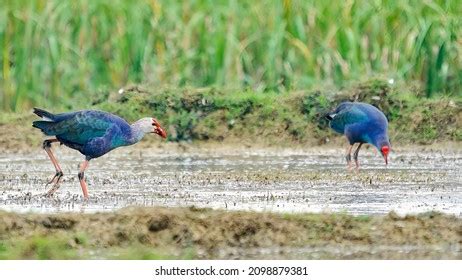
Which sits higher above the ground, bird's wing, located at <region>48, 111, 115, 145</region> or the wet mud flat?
bird's wing, located at <region>48, 111, 115, 145</region>

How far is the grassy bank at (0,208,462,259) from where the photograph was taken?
28.4 feet

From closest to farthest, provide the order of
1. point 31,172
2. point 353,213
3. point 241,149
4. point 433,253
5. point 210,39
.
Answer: point 433,253
point 353,213
point 31,172
point 241,149
point 210,39

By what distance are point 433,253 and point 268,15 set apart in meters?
8.16

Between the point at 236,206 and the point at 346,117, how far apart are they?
3.16 meters

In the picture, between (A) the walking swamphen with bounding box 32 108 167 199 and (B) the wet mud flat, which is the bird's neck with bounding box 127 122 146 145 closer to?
(A) the walking swamphen with bounding box 32 108 167 199

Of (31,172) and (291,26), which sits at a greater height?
(291,26)

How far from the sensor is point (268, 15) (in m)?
16.4

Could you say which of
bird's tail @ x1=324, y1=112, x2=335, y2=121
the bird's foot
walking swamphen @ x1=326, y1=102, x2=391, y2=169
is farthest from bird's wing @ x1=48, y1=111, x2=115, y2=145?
bird's tail @ x1=324, y1=112, x2=335, y2=121

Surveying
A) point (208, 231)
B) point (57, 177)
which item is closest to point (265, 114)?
point (57, 177)

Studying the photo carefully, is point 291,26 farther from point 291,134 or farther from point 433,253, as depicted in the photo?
point 433,253

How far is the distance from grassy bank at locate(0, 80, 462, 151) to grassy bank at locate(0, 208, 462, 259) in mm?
5778

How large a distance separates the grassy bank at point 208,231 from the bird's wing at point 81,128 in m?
2.17

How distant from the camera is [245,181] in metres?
11.9
